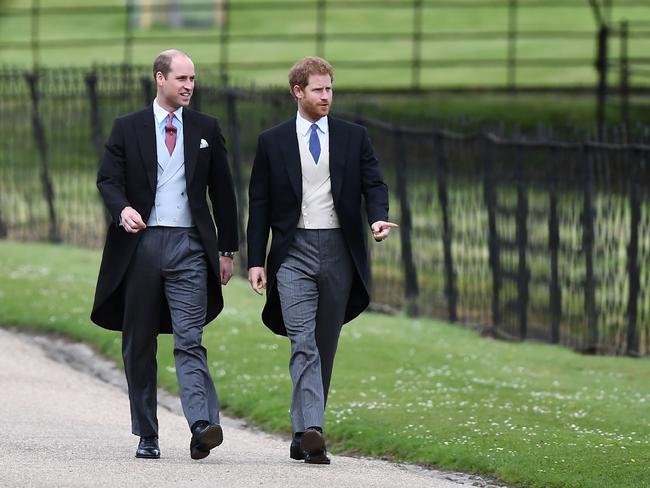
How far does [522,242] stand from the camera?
16.7 meters

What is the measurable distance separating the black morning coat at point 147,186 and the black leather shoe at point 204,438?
61 centimetres

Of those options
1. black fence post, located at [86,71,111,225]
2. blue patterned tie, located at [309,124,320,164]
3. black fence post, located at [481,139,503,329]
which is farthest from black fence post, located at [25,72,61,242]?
blue patterned tie, located at [309,124,320,164]

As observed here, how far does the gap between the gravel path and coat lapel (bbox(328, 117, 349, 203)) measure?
136 cm

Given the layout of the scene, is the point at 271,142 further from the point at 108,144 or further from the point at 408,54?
the point at 408,54

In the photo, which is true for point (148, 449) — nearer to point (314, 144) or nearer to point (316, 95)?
point (314, 144)

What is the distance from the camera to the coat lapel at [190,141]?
8789 millimetres

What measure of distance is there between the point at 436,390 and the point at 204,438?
3822 millimetres

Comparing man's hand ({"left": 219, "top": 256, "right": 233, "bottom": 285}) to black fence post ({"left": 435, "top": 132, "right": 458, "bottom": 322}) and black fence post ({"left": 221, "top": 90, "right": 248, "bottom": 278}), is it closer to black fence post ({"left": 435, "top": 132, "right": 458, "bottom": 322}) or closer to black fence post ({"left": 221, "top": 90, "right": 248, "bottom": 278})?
black fence post ({"left": 435, "top": 132, "right": 458, "bottom": 322})

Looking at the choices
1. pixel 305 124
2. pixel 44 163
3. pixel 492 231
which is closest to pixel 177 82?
pixel 305 124

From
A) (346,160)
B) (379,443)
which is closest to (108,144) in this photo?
(346,160)

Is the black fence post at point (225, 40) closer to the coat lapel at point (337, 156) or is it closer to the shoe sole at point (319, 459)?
the coat lapel at point (337, 156)

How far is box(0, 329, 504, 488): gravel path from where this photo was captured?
8.15 meters

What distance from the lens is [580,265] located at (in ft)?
52.3

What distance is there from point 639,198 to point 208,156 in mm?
6776
